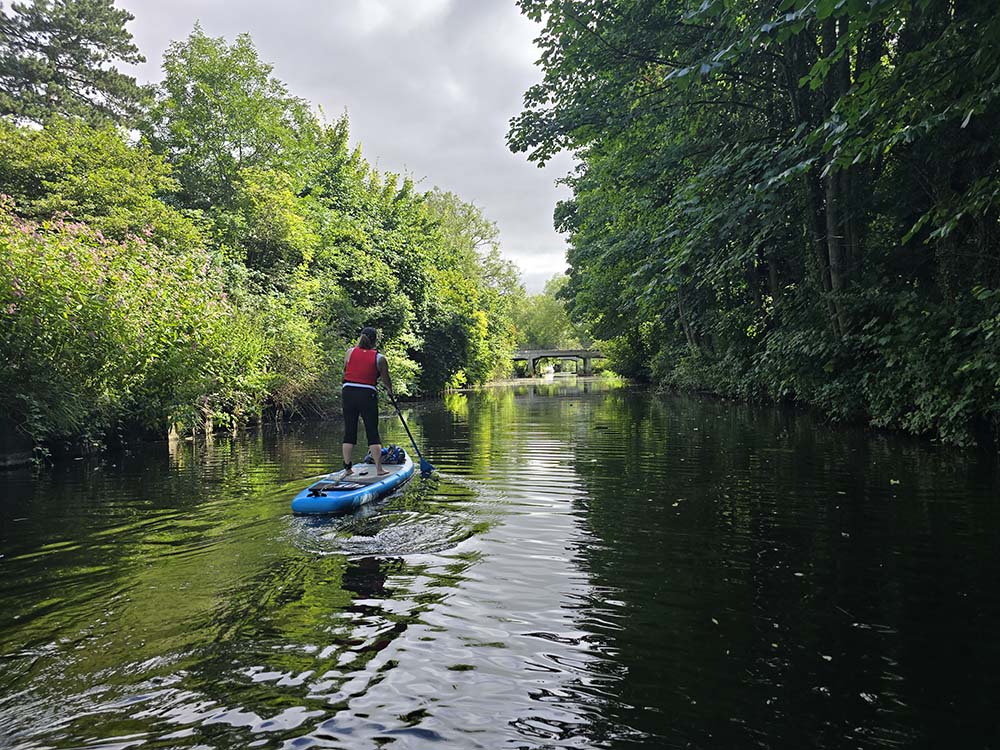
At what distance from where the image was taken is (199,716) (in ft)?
8.43

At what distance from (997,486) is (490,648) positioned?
20.3 ft

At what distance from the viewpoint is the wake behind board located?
6.18 meters

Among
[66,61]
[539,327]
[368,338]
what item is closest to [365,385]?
[368,338]

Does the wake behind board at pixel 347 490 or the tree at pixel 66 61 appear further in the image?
the tree at pixel 66 61

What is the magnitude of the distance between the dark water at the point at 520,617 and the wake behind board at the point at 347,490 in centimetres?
21

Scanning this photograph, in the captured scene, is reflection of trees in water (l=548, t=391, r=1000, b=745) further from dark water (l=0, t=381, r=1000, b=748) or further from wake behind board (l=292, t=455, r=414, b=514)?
wake behind board (l=292, t=455, r=414, b=514)

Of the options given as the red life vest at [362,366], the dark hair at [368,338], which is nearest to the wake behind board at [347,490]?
the red life vest at [362,366]

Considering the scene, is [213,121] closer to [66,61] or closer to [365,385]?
[66,61]

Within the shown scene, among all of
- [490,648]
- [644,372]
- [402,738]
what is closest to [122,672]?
[402,738]

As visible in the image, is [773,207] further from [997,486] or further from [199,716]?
[199,716]

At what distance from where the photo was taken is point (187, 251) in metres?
16.7

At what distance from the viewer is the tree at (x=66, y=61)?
2833cm

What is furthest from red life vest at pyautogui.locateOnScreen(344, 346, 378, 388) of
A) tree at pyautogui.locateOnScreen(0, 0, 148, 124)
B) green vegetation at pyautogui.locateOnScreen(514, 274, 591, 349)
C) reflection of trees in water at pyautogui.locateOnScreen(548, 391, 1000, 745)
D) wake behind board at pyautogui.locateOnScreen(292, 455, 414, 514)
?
green vegetation at pyautogui.locateOnScreen(514, 274, 591, 349)

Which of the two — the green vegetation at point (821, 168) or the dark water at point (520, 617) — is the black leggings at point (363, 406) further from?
the green vegetation at point (821, 168)
